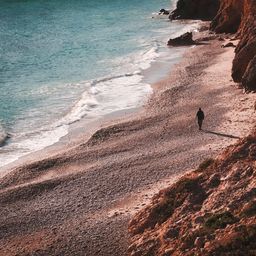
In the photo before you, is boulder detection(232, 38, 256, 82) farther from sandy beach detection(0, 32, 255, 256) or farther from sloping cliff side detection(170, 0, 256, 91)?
sandy beach detection(0, 32, 255, 256)

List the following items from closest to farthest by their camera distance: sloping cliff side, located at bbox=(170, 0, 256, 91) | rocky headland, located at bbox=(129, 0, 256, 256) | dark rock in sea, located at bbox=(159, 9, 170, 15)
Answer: rocky headland, located at bbox=(129, 0, 256, 256) → sloping cliff side, located at bbox=(170, 0, 256, 91) → dark rock in sea, located at bbox=(159, 9, 170, 15)

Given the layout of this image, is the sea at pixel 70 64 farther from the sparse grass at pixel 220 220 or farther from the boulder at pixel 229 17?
the sparse grass at pixel 220 220

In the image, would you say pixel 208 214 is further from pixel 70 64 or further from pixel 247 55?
pixel 70 64

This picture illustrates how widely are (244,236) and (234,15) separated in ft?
166

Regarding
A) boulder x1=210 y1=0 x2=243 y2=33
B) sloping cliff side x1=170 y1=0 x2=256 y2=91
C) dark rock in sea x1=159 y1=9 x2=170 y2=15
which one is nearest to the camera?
sloping cliff side x1=170 y1=0 x2=256 y2=91

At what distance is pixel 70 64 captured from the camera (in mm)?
58500

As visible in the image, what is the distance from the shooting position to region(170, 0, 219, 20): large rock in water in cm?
8138

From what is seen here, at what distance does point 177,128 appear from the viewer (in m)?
32.5

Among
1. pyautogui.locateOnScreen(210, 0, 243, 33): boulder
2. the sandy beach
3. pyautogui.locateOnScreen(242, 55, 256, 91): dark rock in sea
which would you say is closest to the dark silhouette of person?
the sandy beach

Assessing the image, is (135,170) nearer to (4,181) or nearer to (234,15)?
(4,181)

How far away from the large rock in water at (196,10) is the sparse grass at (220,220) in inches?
2680

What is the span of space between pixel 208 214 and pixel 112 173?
9.91m

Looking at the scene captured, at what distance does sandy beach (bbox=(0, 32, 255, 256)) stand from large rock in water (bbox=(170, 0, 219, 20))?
44141 millimetres

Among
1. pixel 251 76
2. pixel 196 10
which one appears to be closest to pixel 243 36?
pixel 251 76
